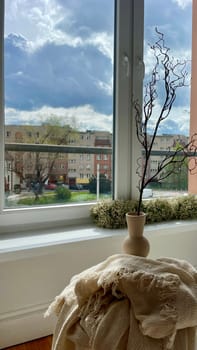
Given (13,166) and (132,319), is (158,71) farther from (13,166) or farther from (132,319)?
(132,319)

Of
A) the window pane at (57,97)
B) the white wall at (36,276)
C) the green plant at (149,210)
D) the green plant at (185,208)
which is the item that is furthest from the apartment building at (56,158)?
the green plant at (185,208)

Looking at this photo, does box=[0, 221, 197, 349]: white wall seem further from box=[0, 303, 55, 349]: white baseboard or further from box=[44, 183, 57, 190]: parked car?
box=[44, 183, 57, 190]: parked car

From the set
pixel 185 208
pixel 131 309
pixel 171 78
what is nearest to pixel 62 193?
pixel 185 208

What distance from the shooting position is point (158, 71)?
209 centimetres

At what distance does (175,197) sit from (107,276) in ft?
4.24

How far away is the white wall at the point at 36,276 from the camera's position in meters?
1.49

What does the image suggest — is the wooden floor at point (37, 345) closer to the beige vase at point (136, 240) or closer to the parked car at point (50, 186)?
the beige vase at point (136, 240)

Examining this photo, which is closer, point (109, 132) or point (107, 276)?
point (107, 276)

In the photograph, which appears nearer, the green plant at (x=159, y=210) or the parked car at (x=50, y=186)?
the parked car at (x=50, y=186)

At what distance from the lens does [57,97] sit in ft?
6.00

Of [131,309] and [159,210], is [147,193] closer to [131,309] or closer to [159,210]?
[159,210]

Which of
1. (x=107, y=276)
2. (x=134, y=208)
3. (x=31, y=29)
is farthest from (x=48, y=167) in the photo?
(x=107, y=276)

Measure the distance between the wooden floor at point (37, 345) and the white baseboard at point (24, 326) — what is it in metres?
0.02

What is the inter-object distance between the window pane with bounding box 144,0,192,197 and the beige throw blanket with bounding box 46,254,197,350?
115cm
